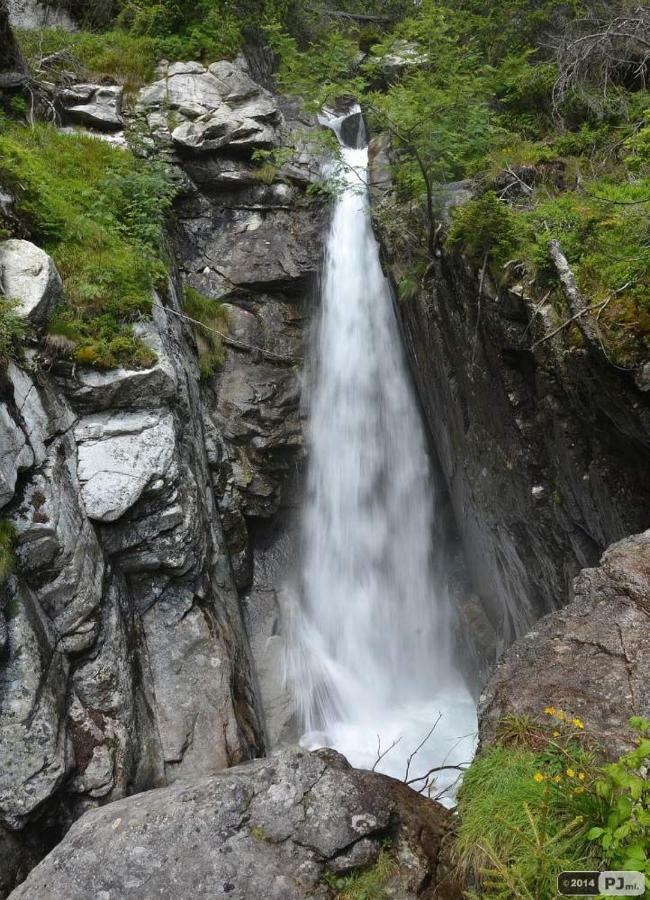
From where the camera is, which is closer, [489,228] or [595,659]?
[595,659]

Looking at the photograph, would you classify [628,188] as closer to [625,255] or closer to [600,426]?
[625,255]

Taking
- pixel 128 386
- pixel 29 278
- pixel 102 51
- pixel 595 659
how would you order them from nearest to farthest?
1. pixel 595 659
2. pixel 29 278
3. pixel 128 386
4. pixel 102 51

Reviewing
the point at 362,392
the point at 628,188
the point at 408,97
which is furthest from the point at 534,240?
the point at 362,392

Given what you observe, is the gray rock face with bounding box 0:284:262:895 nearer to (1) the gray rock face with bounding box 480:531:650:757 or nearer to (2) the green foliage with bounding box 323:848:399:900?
(2) the green foliage with bounding box 323:848:399:900

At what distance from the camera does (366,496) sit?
10305mm

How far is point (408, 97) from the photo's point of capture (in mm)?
6359

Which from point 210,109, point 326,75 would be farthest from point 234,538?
point 210,109

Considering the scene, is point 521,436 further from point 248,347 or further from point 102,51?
point 102,51

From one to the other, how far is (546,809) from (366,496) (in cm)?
808

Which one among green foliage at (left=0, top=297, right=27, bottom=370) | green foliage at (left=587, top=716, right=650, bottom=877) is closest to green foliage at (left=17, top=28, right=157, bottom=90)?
green foliage at (left=0, top=297, right=27, bottom=370)

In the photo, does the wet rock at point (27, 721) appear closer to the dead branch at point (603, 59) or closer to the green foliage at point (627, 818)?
the green foliage at point (627, 818)

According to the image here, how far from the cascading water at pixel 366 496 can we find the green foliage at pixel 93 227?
3.66 metres

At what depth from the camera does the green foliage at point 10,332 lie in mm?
5000

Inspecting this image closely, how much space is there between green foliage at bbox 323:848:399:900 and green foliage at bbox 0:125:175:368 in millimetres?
5314
